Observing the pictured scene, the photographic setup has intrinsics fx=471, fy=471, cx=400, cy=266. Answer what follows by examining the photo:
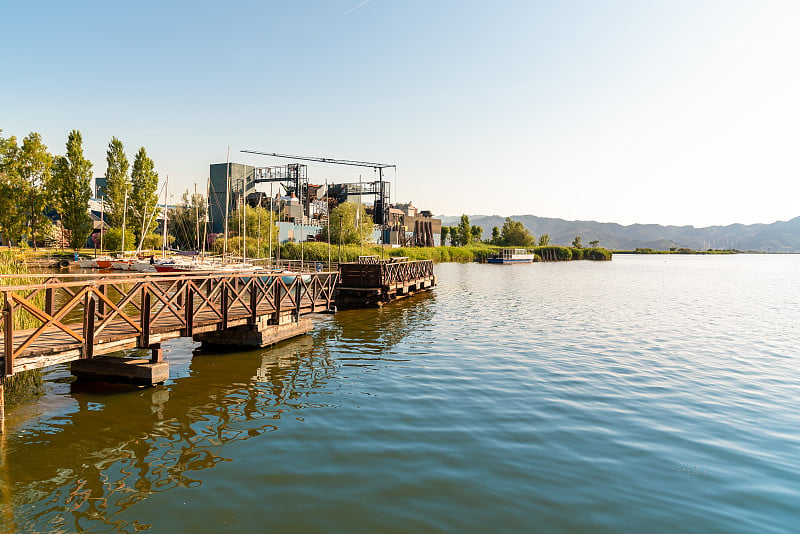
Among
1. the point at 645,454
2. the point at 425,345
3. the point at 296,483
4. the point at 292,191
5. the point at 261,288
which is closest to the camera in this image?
the point at 296,483

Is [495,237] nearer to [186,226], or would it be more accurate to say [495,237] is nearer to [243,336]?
[186,226]

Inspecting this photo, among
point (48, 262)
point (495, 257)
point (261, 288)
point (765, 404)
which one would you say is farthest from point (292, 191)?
point (765, 404)

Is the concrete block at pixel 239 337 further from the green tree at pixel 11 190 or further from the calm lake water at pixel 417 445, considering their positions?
the green tree at pixel 11 190

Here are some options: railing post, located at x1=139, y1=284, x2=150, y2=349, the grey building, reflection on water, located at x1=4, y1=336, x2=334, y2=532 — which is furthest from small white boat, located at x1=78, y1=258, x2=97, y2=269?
railing post, located at x1=139, y1=284, x2=150, y2=349

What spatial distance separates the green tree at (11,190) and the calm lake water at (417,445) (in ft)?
129

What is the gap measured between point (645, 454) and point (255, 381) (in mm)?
9610

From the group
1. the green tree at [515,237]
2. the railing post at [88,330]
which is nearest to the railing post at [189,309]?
the railing post at [88,330]

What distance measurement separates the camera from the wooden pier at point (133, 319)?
909 centimetres

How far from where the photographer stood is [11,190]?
145ft

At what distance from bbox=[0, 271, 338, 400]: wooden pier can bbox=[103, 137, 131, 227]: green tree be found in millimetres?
42500

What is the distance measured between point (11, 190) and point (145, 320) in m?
45.3

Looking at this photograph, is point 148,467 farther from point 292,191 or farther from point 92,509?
point 292,191

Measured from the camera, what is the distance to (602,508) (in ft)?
22.0

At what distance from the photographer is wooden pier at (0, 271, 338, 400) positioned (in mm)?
9086
